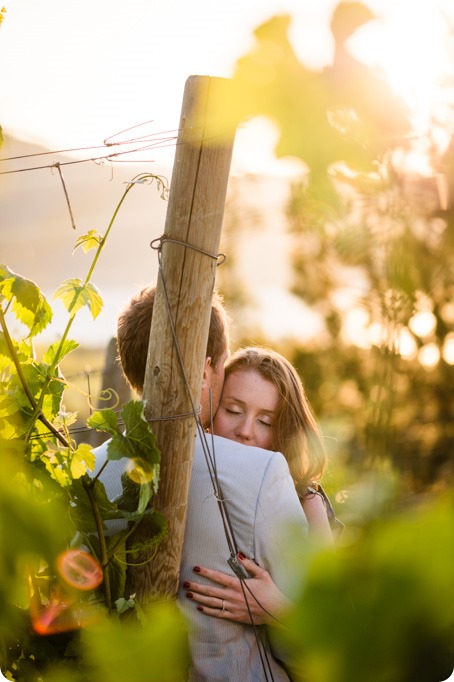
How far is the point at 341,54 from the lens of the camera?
1.47ft

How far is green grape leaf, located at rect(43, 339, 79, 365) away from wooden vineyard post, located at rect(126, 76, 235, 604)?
20cm

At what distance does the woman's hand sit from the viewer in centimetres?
183

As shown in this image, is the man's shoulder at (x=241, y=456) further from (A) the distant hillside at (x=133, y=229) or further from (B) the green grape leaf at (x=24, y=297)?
(B) the green grape leaf at (x=24, y=297)

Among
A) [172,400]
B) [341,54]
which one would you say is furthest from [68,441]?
[341,54]

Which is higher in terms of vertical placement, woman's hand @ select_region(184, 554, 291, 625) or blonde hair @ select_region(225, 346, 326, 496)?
blonde hair @ select_region(225, 346, 326, 496)

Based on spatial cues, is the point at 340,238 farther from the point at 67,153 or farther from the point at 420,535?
the point at 67,153

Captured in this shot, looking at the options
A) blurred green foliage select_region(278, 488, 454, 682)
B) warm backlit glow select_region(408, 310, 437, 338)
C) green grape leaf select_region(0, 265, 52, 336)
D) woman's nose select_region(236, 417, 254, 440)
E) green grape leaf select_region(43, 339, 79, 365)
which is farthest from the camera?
woman's nose select_region(236, 417, 254, 440)

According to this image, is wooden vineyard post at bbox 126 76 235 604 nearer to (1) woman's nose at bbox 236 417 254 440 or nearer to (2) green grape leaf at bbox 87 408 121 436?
(2) green grape leaf at bbox 87 408 121 436

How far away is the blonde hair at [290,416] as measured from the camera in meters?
2.61

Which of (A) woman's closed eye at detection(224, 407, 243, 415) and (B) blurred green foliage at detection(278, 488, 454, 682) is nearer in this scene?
(B) blurred green foliage at detection(278, 488, 454, 682)

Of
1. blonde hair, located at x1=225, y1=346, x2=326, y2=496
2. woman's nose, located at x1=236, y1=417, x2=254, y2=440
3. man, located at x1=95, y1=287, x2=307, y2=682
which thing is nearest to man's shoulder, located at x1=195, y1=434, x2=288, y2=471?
man, located at x1=95, y1=287, x2=307, y2=682

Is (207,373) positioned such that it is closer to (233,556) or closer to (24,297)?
(233,556)

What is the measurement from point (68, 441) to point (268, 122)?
4.16ft

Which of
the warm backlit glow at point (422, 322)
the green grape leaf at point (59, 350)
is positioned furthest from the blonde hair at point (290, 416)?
the warm backlit glow at point (422, 322)
